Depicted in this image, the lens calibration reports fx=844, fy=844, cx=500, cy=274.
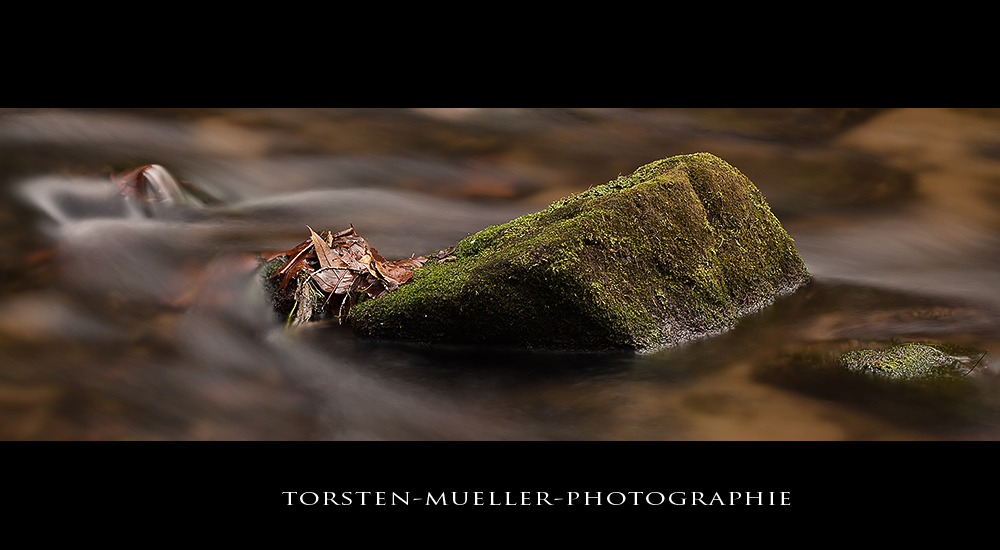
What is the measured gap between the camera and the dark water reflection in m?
4.34

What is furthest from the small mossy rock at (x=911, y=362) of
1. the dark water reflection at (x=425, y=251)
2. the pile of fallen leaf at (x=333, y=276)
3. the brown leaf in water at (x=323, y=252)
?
the brown leaf in water at (x=323, y=252)

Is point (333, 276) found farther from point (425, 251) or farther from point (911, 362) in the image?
point (911, 362)

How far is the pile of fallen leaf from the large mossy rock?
0.16 metres

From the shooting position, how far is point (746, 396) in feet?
14.7

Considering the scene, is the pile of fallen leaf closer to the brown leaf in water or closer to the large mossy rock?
the brown leaf in water

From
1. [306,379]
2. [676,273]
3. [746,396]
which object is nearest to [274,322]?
[306,379]

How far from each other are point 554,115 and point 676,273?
4814 millimetres

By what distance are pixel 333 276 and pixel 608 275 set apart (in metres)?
1.77

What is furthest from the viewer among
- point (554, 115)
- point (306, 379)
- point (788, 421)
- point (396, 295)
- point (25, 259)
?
point (554, 115)

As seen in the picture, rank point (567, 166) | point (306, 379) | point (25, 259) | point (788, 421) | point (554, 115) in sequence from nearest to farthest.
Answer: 1. point (788, 421)
2. point (306, 379)
3. point (25, 259)
4. point (567, 166)
5. point (554, 115)

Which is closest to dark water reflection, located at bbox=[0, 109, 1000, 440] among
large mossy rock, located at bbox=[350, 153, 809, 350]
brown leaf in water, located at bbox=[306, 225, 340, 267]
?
large mossy rock, located at bbox=[350, 153, 809, 350]

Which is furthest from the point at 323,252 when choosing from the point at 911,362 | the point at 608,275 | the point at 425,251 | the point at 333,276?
the point at 911,362

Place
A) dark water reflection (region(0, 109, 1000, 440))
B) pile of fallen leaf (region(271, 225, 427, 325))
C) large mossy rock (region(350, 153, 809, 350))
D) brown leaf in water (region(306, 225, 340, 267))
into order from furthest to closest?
brown leaf in water (region(306, 225, 340, 267))
pile of fallen leaf (region(271, 225, 427, 325))
large mossy rock (region(350, 153, 809, 350))
dark water reflection (region(0, 109, 1000, 440))

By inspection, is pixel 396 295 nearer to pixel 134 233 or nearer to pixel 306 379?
pixel 306 379
